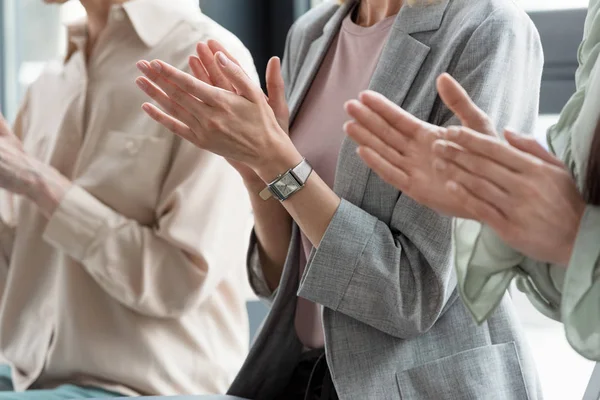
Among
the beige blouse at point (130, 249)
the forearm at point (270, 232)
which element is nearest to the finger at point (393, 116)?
the forearm at point (270, 232)

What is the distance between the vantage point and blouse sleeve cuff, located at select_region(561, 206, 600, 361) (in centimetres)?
93

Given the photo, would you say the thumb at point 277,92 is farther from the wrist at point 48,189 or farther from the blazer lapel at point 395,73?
the wrist at point 48,189

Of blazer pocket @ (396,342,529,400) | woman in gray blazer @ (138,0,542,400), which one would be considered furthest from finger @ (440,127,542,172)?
blazer pocket @ (396,342,529,400)

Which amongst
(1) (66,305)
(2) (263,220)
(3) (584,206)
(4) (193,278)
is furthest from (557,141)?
(1) (66,305)

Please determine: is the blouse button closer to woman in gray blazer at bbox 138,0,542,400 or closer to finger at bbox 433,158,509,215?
woman in gray blazer at bbox 138,0,542,400

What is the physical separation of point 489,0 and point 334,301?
464mm

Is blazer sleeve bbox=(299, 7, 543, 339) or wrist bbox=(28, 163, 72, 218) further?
wrist bbox=(28, 163, 72, 218)

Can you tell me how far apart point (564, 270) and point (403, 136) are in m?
0.22

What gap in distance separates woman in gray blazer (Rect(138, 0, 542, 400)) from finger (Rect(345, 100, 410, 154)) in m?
0.25

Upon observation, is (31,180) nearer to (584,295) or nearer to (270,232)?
(270,232)

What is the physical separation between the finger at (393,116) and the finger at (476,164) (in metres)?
0.06

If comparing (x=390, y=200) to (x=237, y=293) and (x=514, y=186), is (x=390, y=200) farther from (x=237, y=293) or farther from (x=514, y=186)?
(x=237, y=293)

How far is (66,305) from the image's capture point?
1697 millimetres

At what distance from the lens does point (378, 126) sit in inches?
39.0
